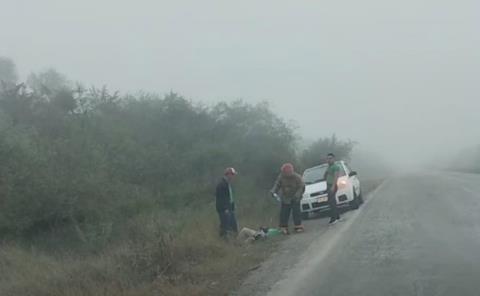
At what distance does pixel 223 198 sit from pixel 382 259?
499 cm

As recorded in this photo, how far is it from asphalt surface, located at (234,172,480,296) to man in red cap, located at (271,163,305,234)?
69 centimetres

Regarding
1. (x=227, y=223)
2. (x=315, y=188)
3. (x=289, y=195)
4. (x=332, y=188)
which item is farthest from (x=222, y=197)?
(x=315, y=188)

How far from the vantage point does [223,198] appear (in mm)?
14352

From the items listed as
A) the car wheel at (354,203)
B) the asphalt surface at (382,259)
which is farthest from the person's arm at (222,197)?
the car wheel at (354,203)

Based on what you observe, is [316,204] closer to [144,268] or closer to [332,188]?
[332,188]

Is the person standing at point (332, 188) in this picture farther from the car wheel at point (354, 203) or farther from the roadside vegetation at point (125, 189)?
the car wheel at point (354, 203)

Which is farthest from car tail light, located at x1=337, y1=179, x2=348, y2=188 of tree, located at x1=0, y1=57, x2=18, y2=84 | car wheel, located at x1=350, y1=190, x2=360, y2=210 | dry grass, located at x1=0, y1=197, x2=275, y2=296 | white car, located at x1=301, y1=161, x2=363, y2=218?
tree, located at x1=0, y1=57, x2=18, y2=84

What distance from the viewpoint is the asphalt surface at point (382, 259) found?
26.8 feet

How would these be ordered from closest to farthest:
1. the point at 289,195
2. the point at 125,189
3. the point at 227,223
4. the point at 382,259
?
the point at 382,259 → the point at 227,223 → the point at 289,195 → the point at 125,189

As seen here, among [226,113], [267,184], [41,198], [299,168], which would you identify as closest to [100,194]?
[41,198]

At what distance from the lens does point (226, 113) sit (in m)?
32.2

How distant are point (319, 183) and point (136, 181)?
239 inches

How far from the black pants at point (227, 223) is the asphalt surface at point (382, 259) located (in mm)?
1270

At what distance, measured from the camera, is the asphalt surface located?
816cm
